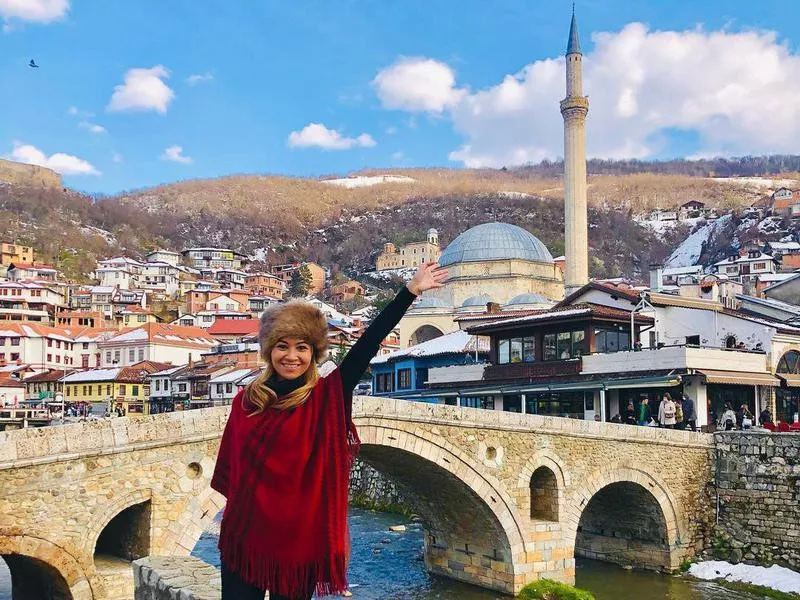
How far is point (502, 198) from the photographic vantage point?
5054 inches

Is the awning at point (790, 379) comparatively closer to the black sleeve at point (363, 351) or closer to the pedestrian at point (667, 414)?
the pedestrian at point (667, 414)

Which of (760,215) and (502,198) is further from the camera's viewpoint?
(502,198)

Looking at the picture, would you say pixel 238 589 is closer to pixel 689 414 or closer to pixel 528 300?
pixel 689 414

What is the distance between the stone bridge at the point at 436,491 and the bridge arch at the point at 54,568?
0.06ft

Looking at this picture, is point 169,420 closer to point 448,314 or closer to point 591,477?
point 591,477

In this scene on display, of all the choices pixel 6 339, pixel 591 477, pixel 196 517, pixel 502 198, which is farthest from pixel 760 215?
pixel 196 517

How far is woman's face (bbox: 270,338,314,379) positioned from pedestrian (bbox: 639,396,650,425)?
18.0m

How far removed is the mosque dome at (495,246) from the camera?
51.9 meters

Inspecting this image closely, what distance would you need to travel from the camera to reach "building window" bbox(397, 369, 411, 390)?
101ft

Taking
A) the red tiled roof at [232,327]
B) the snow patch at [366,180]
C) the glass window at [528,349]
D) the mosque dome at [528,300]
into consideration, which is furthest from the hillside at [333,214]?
the glass window at [528,349]

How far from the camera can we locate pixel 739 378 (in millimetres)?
20438

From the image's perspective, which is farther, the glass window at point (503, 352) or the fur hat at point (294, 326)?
the glass window at point (503, 352)

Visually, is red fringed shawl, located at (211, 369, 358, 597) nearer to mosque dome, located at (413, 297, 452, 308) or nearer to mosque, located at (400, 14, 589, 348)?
mosque, located at (400, 14, 589, 348)

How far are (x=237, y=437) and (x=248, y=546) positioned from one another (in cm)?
40
